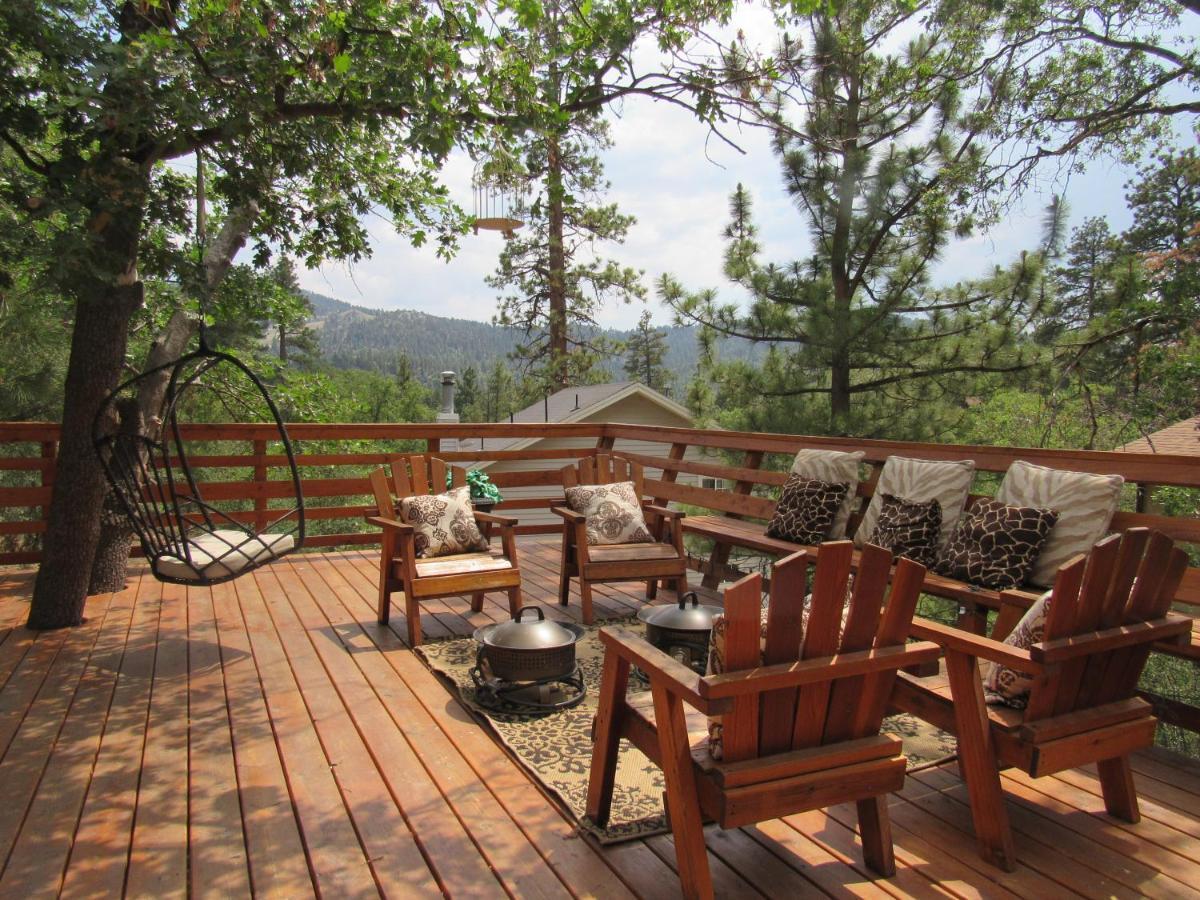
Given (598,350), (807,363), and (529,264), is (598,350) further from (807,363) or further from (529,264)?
(807,363)

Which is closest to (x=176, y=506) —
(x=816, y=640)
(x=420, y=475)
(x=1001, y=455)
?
(x=420, y=475)

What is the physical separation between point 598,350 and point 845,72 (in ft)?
26.7

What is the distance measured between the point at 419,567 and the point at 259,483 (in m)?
2.10

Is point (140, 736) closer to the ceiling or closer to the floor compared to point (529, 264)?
closer to the floor

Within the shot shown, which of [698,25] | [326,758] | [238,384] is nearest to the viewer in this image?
[326,758]

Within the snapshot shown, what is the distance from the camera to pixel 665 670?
1709 millimetres

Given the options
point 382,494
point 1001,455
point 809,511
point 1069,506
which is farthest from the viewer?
point 809,511

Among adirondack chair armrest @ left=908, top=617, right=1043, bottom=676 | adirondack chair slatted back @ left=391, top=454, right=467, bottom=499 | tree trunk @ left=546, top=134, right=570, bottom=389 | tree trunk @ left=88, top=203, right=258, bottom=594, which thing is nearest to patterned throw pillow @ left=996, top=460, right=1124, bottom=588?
adirondack chair armrest @ left=908, top=617, right=1043, bottom=676

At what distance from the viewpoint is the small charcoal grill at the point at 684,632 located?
2.85m

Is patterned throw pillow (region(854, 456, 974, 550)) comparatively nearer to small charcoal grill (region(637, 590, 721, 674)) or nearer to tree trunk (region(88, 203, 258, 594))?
small charcoal grill (region(637, 590, 721, 674))

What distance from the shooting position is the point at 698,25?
360 centimetres

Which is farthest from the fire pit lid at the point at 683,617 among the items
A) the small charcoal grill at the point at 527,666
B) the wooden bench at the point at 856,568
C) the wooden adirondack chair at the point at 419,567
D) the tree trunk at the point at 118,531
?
the tree trunk at the point at 118,531

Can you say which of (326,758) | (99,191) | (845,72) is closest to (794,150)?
(845,72)

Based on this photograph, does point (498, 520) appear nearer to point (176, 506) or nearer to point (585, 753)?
point (176, 506)
